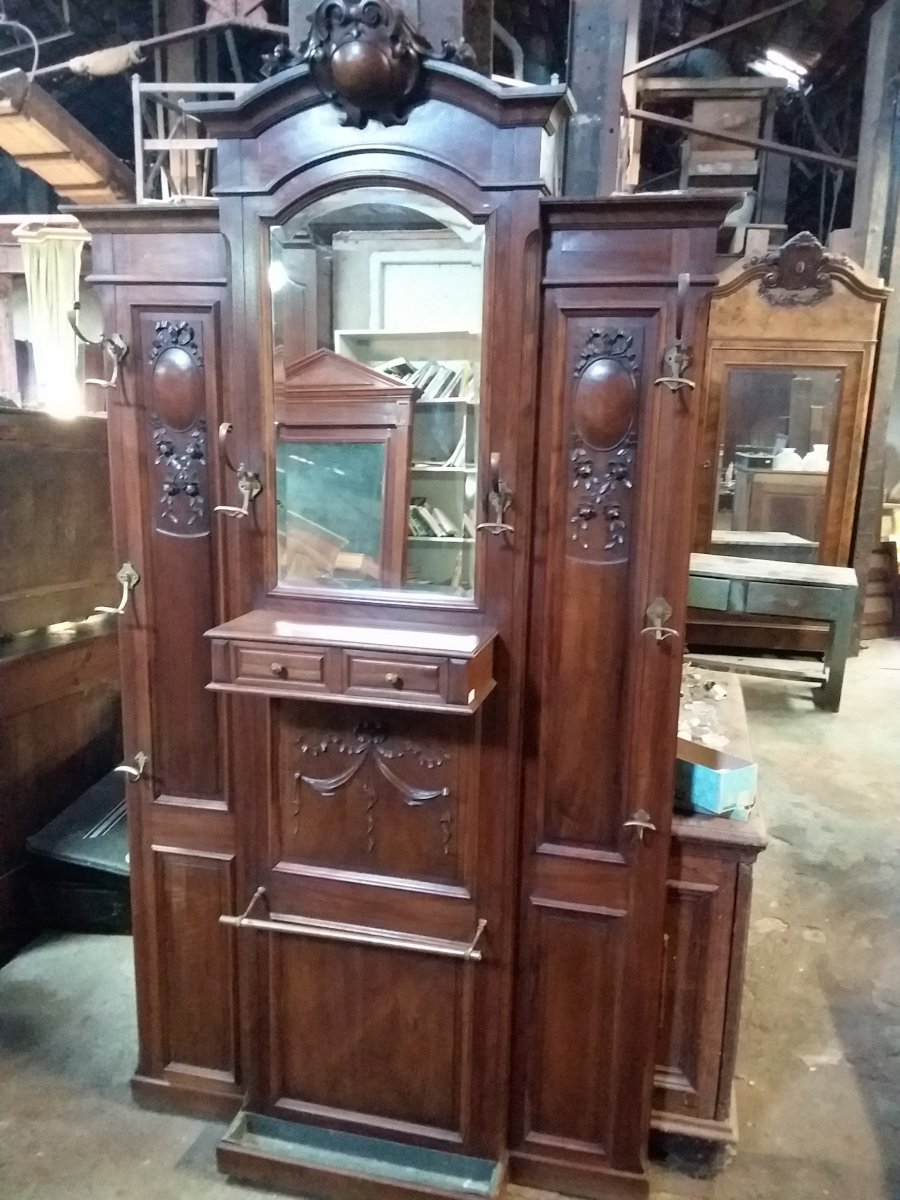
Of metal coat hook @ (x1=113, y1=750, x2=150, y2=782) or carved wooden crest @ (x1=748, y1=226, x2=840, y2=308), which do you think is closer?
metal coat hook @ (x1=113, y1=750, x2=150, y2=782)

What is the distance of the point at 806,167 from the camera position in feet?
24.5

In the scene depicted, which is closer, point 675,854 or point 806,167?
point 675,854

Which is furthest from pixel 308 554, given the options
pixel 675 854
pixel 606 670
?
pixel 675 854

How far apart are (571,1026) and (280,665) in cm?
93

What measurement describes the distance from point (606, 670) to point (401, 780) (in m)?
0.44

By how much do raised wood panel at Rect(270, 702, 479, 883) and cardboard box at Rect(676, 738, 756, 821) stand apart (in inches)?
19.8

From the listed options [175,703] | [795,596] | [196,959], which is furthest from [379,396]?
[795,596]

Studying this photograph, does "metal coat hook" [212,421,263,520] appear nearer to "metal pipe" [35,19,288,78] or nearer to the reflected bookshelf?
the reflected bookshelf

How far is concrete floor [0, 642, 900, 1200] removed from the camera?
1.92m

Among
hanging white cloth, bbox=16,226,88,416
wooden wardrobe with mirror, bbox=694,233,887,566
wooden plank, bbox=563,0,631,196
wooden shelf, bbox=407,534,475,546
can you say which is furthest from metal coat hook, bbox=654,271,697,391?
wooden wardrobe with mirror, bbox=694,233,887,566

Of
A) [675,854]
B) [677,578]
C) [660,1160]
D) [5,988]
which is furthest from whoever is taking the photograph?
[5,988]

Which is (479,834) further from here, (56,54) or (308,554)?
(56,54)

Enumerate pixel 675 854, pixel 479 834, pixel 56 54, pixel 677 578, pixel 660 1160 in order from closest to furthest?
1. pixel 677 578
2. pixel 479 834
3. pixel 675 854
4. pixel 660 1160
5. pixel 56 54

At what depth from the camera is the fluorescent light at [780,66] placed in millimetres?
6238
